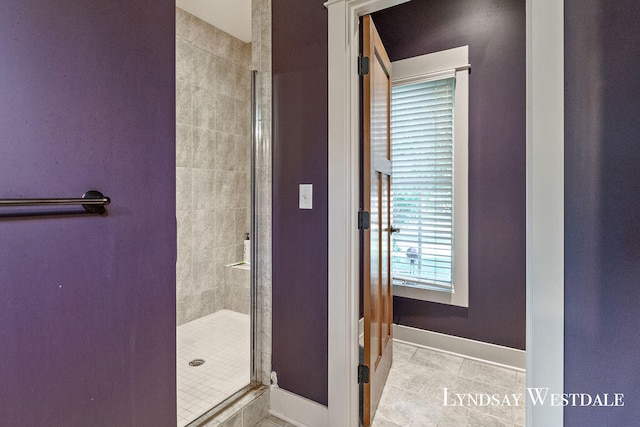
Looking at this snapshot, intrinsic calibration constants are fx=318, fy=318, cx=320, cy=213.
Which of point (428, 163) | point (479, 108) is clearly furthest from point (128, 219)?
point (479, 108)

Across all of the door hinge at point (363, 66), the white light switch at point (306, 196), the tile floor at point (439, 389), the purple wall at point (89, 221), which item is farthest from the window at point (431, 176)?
the purple wall at point (89, 221)

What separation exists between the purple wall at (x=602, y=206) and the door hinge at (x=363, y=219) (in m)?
0.77

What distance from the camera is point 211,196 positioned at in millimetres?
3051

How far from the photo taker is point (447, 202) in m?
2.43

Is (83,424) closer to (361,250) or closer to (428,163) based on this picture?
(361,250)

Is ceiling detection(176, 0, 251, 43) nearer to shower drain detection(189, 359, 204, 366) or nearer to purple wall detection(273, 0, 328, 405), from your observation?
purple wall detection(273, 0, 328, 405)

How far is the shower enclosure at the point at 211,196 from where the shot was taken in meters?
2.66

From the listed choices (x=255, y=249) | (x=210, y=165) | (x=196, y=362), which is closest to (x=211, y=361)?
(x=196, y=362)

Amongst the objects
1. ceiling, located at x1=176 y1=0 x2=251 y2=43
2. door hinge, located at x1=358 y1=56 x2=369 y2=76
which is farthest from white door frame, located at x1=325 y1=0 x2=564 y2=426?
ceiling, located at x1=176 y1=0 x2=251 y2=43

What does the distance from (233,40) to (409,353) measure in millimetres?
3292

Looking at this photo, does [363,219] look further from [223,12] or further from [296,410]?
[223,12]

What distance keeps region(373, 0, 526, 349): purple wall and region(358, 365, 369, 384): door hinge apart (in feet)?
3.81

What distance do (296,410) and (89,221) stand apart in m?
1.34

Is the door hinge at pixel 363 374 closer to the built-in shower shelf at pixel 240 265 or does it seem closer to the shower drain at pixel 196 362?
the shower drain at pixel 196 362
